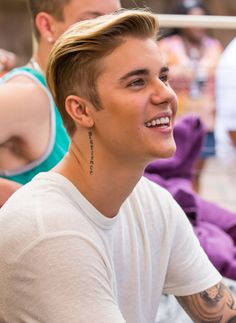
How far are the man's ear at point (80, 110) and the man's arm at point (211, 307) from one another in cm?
37

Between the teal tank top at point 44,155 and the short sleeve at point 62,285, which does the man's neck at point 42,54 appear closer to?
the teal tank top at point 44,155

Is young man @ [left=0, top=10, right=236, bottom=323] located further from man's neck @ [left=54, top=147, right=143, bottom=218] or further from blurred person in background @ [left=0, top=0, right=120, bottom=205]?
blurred person in background @ [left=0, top=0, right=120, bottom=205]

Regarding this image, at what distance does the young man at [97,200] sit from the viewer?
36.3 inches

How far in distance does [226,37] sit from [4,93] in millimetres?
3216

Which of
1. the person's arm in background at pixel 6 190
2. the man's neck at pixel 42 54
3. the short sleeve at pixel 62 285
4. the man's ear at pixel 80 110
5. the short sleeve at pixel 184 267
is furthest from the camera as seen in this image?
the man's neck at pixel 42 54

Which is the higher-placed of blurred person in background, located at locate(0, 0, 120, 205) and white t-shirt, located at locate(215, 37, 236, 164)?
blurred person in background, located at locate(0, 0, 120, 205)

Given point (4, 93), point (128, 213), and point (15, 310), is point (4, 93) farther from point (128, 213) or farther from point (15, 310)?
point (15, 310)

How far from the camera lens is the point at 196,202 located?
1.90 m

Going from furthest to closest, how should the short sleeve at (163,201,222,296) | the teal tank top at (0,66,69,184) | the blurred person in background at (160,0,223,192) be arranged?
the blurred person in background at (160,0,223,192) → the teal tank top at (0,66,69,184) → the short sleeve at (163,201,222,296)

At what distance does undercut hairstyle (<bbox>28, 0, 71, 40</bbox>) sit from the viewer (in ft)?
4.90

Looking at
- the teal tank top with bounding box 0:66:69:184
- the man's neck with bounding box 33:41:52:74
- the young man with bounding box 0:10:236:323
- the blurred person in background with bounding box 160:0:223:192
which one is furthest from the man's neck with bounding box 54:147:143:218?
the blurred person in background with bounding box 160:0:223:192

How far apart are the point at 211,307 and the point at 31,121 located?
517 millimetres

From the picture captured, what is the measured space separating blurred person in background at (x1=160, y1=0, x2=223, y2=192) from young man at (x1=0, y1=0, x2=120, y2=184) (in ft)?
4.61

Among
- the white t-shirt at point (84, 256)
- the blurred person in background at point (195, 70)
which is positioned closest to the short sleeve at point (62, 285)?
the white t-shirt at point (84, 256)
